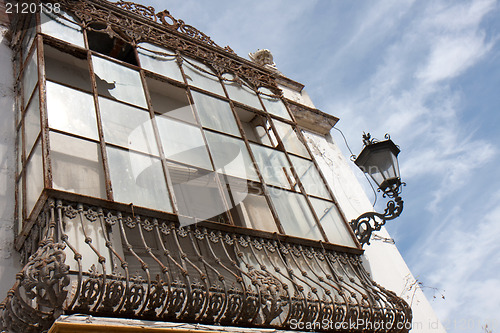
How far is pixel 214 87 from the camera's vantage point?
206 inches

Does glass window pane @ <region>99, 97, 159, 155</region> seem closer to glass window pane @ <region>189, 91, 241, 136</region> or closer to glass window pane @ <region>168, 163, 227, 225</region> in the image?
glass window pane @ <region>168, 163, 227, 225</region>

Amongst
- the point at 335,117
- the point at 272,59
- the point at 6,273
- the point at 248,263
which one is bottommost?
the point at 248,263

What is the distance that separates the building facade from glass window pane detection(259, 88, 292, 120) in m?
0.02

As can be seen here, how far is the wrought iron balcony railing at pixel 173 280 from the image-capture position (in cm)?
254

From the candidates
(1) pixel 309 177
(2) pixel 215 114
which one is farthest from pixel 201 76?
(1) pixel 309 177

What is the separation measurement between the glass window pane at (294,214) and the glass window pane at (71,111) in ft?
5.50

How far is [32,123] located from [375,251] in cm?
402

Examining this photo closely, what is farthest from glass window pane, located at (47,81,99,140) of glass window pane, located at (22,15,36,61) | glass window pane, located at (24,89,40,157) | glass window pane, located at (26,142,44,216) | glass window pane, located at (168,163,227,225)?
glass window pane, located at (22,15,36,61)

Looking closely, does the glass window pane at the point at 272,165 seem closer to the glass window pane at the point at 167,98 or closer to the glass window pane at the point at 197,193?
the glass window pane at the point at 197,193

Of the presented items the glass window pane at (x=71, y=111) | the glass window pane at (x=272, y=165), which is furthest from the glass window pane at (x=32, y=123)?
the glass window pane at (x=272, y=165)

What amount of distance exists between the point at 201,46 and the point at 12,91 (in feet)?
7.26

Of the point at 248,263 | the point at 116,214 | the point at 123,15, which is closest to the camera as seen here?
the point at 116,214

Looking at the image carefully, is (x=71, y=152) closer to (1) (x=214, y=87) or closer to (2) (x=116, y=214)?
(2) (x=116, y=214)

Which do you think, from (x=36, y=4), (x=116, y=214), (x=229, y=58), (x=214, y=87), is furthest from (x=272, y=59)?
(x=116, y=214)
